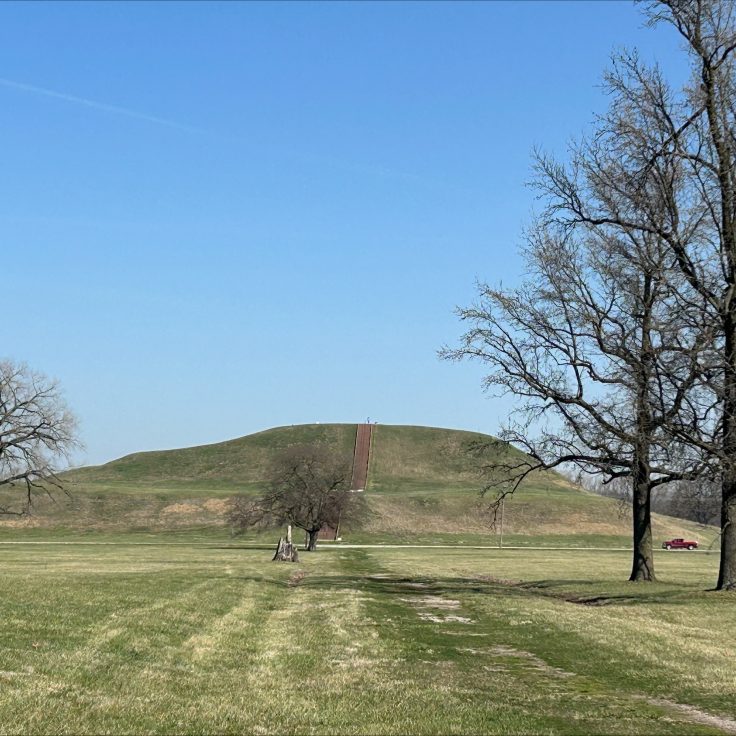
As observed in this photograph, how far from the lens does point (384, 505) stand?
112 m

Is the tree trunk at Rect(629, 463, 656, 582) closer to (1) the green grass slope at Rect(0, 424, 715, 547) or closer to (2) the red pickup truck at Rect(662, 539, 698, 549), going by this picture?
(1) the green grass slope at Rect(0, 424, 715, 547)

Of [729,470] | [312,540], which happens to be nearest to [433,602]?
[729,470]

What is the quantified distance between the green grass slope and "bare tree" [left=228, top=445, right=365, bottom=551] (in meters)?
13.6

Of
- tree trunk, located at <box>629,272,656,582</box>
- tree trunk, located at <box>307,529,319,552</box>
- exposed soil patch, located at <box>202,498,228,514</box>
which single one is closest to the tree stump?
tree trunk, located at <box>307,529,319,552</box>

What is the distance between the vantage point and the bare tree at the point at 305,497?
72.4 meters

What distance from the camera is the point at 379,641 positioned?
1605 cm

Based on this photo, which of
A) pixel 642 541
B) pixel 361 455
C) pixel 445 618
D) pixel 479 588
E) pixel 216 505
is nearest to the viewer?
pixel 445 618

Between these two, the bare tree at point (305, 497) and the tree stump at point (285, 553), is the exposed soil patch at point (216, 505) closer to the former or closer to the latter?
the bare tree at point (305, 497)

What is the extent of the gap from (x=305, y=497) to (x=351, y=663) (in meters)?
59.6

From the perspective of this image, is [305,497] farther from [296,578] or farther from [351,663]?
[351,663]

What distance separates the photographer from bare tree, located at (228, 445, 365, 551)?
72.4 m

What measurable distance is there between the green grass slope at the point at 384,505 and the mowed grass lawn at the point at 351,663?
59092 mm

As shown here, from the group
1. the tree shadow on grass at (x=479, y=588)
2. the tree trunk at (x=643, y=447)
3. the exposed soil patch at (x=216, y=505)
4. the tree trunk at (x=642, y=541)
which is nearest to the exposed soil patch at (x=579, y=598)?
the tree shadow on grass at (x=479, y=588)

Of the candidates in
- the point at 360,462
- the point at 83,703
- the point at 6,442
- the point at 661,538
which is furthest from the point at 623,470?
the point at 360,462
